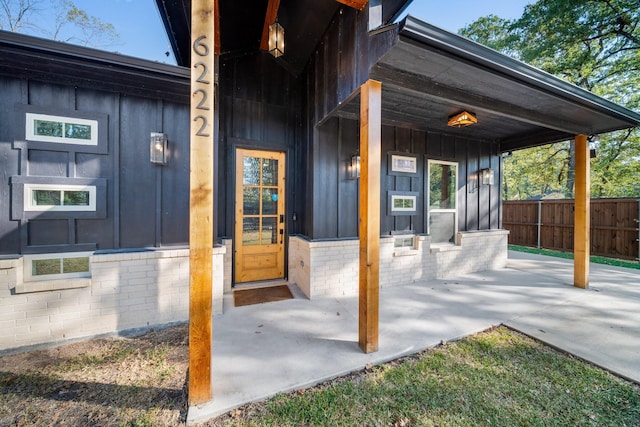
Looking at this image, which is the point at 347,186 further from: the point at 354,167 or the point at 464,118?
the point at 464,118

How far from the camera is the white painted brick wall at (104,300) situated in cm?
240

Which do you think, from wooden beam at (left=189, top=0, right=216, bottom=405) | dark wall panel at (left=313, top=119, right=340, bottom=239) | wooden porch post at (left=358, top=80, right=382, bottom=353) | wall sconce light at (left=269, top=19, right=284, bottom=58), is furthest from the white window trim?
wooden beam at (left=189, top=0, right=216, bottom=405)

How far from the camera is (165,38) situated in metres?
3.51

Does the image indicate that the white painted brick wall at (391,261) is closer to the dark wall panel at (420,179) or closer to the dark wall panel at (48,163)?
the dark wall panel at (420,179)

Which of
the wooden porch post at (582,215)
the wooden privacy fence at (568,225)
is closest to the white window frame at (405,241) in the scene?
the wooden porch post at (582,215)

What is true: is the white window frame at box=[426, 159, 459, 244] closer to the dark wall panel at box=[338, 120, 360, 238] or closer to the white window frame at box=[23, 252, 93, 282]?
the dark wall panel at box=[338, 120, 360, 238]

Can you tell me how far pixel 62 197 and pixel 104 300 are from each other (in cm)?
118

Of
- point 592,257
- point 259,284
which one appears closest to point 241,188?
point 259,284

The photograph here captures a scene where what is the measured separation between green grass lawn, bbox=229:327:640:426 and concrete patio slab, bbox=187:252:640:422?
0.14 metres

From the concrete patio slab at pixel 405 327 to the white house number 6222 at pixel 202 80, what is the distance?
1.92 meters

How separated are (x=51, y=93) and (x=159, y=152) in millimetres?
1109

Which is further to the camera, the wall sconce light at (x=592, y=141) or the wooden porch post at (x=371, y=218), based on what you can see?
the wall sconce light at (x=592, y=141)

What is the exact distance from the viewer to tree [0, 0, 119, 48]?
7089mm


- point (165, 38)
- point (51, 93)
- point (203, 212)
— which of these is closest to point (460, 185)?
point (203, 212)
